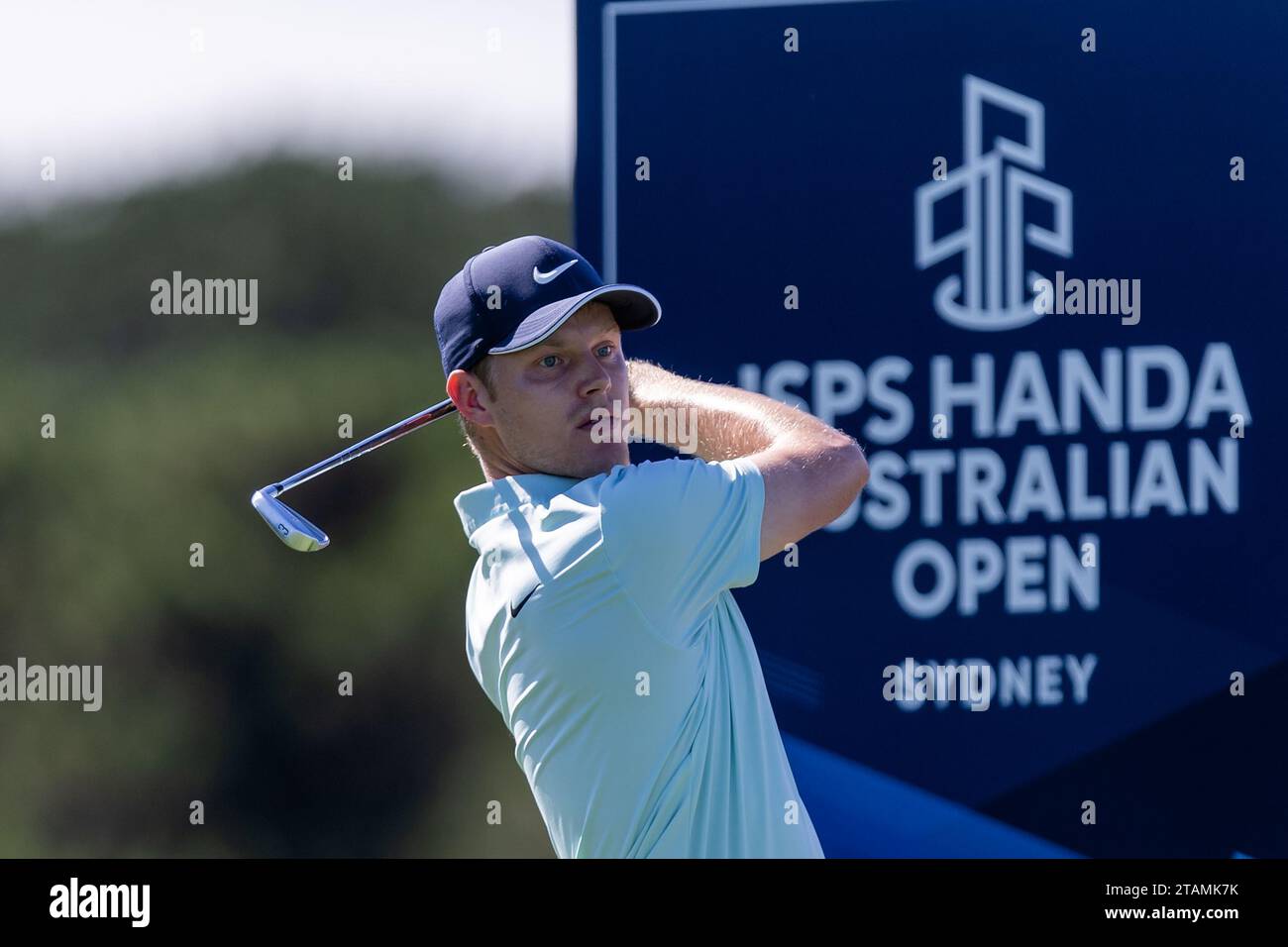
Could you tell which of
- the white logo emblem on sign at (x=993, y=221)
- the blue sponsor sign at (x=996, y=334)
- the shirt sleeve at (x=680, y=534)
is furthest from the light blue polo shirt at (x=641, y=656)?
the white logo emblem on sign at (x=993, y=221)

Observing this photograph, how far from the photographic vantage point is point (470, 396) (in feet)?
7.86

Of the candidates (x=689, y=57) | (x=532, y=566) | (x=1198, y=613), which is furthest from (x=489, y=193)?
(x=532, y=566)

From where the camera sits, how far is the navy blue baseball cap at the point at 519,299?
7.52ft

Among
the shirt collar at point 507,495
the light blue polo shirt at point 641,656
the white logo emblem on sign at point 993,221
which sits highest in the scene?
the white logo emblem on sign at point 993,221

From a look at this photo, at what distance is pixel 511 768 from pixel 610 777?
6156 mm

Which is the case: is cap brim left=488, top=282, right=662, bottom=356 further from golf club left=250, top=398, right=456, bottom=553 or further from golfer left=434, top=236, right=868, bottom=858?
golf club left=250, top=398, right=456, bottom=553

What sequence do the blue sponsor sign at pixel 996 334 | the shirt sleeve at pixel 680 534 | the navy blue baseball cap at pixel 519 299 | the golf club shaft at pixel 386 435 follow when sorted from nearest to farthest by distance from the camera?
1. the shirt sleeve at pixel 680 534
2. the navy blue baseball cap at pixel 519 299
3. the golf club shaft at pixel 386 435
4. the blue sponsor sign at pixel 996 334

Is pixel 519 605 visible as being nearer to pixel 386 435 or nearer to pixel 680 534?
pixel 680 534

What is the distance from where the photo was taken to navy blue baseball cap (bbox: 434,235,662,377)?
2.29 meters

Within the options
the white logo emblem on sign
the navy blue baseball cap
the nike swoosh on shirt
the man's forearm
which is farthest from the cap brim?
the white logo emblem on sign

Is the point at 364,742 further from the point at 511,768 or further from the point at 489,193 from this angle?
the point at 489,193

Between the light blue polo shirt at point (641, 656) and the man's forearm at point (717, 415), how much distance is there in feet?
0.50

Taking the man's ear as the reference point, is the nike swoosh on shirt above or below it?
below

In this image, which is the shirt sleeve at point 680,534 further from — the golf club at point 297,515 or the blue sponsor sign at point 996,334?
the blue sponsor sign at point 996,334
